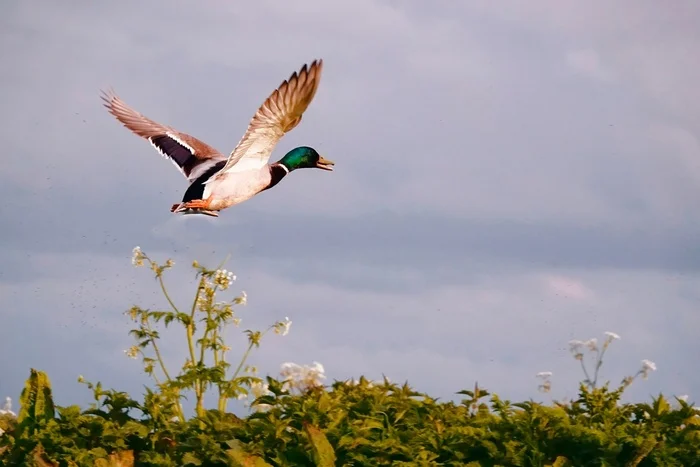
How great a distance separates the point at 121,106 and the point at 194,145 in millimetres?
2127

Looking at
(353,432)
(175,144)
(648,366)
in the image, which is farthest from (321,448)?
(175,144)

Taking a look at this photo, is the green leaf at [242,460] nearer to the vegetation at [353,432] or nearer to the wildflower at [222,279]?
the vegetation at [353,432]

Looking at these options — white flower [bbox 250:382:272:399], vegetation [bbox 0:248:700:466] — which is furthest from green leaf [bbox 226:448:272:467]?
white flower [bbox 250:382:272:399]

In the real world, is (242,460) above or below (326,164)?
below

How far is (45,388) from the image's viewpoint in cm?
485

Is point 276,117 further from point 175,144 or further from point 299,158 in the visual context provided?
point 175,144

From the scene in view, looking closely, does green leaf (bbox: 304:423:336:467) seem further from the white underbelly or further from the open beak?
the open beak

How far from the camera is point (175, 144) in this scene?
36.2ft

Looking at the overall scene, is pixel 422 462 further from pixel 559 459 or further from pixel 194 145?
pixel 194 145

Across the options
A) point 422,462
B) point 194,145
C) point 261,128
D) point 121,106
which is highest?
point 121,106

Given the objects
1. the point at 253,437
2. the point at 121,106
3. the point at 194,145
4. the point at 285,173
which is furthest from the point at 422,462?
the point at 121,106

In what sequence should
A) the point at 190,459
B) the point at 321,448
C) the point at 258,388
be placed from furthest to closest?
1. the point at 258,388
2. the point at 190,459
3. the point at 321,448

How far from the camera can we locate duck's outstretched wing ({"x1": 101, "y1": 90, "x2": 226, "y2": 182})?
10.4 m

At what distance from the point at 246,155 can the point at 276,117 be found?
66cm
